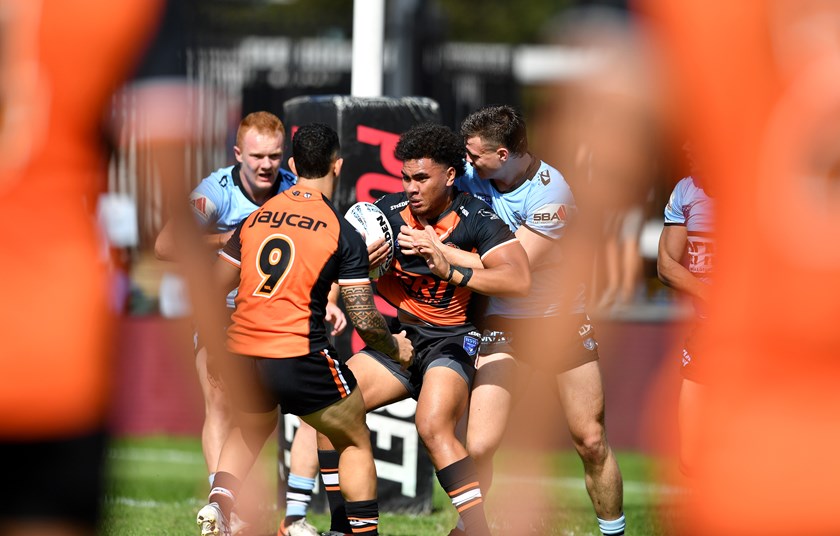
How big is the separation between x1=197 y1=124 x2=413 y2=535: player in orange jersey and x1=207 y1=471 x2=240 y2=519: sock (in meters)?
0.75

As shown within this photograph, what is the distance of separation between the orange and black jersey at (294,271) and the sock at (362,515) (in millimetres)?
806

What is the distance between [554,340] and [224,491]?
1.96 meters

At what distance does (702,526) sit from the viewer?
→ 208 centimetres

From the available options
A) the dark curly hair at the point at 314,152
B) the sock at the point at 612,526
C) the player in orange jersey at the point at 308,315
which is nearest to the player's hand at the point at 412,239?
the player in orange jersey at the point at 308,315

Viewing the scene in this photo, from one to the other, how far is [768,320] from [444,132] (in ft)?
13.3

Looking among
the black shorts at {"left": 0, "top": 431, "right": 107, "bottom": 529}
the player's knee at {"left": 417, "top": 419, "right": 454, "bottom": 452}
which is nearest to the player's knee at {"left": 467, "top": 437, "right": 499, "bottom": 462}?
the player's knee at {"left": 417, "top": 419, "right": 454, "bottom": 452}

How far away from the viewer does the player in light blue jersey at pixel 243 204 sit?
6.75 m

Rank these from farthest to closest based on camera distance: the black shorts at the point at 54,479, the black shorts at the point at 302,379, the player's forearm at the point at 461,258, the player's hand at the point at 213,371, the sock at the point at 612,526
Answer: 1. the player's hand at the point at 213,371
2. the sock at the point at 612,526
3. the player's forearm at the point at 461,258
4. the black shorts at the point at 302,379
5. the black shorts at the point at 54,479

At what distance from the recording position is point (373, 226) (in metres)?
6.00

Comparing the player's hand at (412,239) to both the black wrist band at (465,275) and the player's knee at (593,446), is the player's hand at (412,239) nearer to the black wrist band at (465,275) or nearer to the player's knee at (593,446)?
the black wrist band at (465,275)

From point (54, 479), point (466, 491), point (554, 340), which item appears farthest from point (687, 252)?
point (54, 479)

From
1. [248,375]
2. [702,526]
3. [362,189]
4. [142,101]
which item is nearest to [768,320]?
[702,526]

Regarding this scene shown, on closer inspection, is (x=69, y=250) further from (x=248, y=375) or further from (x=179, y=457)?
(x=179, y=457)

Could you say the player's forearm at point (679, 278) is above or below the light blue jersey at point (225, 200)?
below
